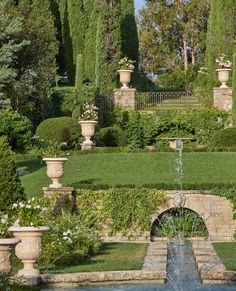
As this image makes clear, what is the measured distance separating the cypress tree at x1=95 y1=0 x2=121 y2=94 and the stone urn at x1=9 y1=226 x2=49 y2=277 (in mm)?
23700

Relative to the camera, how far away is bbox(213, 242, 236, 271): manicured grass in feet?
48.4

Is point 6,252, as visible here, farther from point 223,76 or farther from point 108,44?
point 108,44

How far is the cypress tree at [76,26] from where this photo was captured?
154 ft

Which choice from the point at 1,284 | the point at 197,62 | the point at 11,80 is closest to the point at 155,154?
the point at 11,80

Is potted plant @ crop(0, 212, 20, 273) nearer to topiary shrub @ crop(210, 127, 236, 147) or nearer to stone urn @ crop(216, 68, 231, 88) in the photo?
topiary shrub @ crop(210, 127, 236, 147)

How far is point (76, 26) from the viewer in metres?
47.2

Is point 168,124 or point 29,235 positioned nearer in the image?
point 29,235

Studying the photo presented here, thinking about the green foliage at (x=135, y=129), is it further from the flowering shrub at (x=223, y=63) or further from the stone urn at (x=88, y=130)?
the stone urn at (x=88, y=130)

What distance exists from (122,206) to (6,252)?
8256 millimetres

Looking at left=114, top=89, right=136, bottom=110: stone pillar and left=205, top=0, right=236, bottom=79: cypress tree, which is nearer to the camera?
left=114, top=89, right=136, bottom=110: stone pillar

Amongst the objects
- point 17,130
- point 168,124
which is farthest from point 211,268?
point 168,124

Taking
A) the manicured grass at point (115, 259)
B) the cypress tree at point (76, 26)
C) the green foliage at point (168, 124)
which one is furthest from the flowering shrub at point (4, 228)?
the cypress tree at point (76, 26)

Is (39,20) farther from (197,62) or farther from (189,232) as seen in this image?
(197,62)

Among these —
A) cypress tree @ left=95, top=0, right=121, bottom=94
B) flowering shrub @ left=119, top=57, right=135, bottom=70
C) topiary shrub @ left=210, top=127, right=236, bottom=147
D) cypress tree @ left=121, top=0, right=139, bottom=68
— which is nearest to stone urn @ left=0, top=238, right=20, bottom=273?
topiary shrub @ left=210, top=127, right=236, bottom=147
